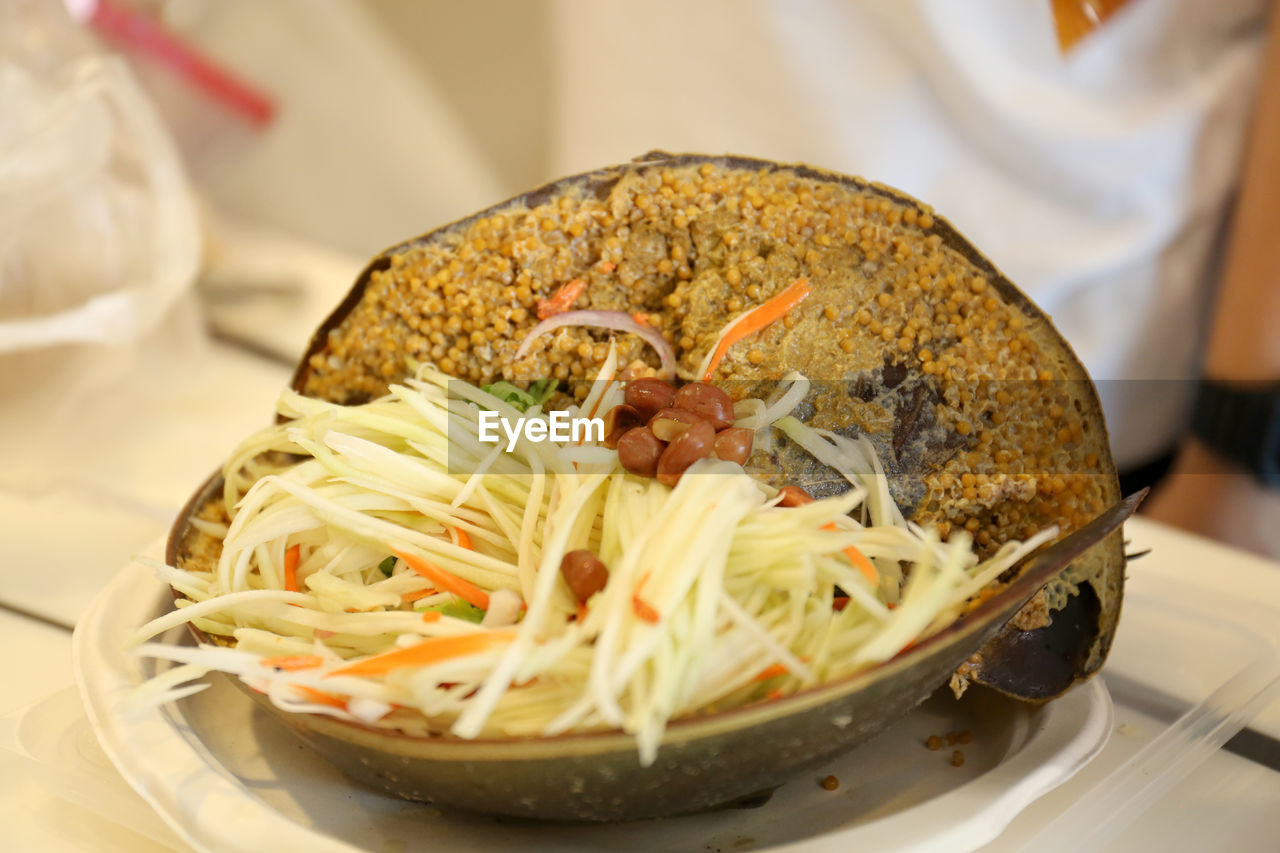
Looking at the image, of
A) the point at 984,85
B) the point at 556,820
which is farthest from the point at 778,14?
the point at 556,820

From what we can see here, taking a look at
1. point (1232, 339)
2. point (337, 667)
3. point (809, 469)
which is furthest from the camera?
point (1232, 339)

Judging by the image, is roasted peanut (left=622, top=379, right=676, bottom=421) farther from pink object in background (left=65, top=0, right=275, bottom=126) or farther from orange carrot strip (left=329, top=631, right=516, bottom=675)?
pink object in background (left=65, top=0, right=275, bottom=126)

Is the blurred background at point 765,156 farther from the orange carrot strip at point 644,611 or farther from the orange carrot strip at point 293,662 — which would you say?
the orange carrot strip at point 644,611

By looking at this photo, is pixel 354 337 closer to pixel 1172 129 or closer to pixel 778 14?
pixel 778 14

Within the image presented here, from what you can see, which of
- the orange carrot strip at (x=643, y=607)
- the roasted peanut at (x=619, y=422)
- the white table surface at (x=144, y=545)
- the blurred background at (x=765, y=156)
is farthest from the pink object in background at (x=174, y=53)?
the orange carrot strip at (x=643, y=607)

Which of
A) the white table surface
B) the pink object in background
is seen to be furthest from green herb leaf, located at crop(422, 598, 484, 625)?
the pink object in background

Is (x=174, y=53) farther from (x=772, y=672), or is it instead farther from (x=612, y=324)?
(x=772, y=672)

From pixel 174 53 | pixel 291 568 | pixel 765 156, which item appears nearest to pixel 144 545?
pixel 291 568
